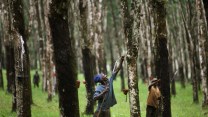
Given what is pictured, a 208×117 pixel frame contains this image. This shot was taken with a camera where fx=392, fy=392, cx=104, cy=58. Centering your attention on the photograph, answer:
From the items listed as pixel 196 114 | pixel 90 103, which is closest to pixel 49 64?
pixel 90 103

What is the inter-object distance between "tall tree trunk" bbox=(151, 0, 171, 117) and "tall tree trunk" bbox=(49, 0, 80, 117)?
4834 mm

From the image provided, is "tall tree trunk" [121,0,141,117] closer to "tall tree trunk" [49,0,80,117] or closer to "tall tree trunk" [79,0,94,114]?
"tall tree trunk" [49,0,80,117]

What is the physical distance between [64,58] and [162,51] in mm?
5193

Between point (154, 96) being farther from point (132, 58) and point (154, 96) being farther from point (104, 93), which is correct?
point (104, 93)

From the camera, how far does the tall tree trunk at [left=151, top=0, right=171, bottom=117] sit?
Answer: 40.8 feet

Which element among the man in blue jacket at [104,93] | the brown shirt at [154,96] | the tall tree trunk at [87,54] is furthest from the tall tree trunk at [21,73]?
the tall tree trunk at [87,54]

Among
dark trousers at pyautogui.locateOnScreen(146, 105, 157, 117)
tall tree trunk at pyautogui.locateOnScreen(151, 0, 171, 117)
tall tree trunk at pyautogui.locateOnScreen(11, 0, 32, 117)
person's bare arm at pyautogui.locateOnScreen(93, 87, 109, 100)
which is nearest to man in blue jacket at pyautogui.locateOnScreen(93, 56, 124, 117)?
person's bare arm at pyautogui.locateOnScreen(93, 87, 109, 100)

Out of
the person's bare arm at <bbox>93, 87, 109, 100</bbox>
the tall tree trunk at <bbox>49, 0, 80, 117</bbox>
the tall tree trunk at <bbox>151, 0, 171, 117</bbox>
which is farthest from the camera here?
the tall tree trunk at <bbox>151, 0, 171, 117</bbox>

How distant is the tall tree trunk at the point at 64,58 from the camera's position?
27.1 feet

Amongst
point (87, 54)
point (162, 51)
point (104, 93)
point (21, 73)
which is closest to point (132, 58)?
point (104, 93)

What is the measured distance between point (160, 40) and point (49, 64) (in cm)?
1097

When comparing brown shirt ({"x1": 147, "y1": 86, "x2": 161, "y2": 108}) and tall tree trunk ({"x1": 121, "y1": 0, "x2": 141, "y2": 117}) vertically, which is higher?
tall tree trunk ({"x1": 121, "y1": 0, "x2": 141, "y2": 117})

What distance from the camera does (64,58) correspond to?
827 centimetres

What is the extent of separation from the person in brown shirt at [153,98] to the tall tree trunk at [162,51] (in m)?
0.62
